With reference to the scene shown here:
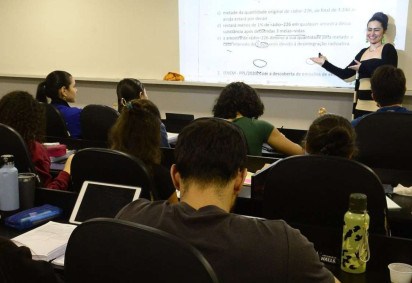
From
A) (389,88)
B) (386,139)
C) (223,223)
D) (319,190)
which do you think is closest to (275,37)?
(389,88)

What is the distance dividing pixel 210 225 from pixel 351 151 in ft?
3.67

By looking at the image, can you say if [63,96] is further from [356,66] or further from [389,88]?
[356,66]

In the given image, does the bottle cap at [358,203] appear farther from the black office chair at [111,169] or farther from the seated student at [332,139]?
the black office chair at [111,169]

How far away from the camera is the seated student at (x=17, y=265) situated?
1043 millimetres

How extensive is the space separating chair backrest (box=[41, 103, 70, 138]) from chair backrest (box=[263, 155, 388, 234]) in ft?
7.06

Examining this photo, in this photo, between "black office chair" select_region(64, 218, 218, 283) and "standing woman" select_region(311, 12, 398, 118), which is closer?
"black office chair" select_region(64, 218, 218, 283)

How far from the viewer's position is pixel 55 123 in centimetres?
369

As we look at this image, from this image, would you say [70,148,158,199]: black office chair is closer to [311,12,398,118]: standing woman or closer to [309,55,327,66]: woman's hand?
[311,12,398,118]: standing woman

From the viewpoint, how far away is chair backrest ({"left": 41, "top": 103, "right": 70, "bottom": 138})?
3.66 metres

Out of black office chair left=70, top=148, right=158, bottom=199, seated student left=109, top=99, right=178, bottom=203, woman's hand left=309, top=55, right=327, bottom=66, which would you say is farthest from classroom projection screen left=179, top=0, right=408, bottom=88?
black office chair left=70, top=148, right=158, bottom=199

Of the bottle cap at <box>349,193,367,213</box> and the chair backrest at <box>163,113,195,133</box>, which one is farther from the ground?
the bottle cap at <box>349,193,367,213</box>

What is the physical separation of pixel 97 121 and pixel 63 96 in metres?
0.66

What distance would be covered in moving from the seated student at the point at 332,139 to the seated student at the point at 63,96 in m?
2.36

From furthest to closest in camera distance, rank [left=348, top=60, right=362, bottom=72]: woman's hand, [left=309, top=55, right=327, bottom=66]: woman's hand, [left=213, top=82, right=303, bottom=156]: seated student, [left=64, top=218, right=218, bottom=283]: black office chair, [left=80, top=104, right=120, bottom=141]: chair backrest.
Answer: [left=309, top=55, right=327, bottom=66]: woman's hand
[left=348, top=60, right=362, bottom=72]: woman's hand
[left=80, top=104, right=120, bottom=141]: chair backrest
[left=213, top=82, right=303, bottom=156]: seated student
[left=64, top=218, right=218, bottom=283]: black office chair
